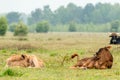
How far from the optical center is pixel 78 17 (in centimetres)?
19338

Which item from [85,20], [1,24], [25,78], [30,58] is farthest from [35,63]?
[85,20]

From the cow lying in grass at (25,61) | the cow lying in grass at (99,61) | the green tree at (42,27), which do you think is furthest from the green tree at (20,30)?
the cow lying in grass at (99,61)

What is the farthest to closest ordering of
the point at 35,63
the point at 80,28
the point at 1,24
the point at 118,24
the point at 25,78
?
the point at 80,28
the point at 118,24
the point at 1,24
the point at 35,63
the point at 25,78

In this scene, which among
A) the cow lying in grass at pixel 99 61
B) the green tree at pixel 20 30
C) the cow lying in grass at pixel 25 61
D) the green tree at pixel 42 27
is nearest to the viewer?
the cow lying in grass at pixel 99 61

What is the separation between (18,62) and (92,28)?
139 meters

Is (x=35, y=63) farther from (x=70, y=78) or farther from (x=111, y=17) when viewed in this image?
(x=111, y=17)

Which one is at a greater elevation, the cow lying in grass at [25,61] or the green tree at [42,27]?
the cow lying in grass at [25,61]

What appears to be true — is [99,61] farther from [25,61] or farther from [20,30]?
[20,30]

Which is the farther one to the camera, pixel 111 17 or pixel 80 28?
pixel 111 17

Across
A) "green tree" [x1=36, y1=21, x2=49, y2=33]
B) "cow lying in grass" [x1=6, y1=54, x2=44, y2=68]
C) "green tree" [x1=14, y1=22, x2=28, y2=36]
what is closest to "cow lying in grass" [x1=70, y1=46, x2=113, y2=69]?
"cow lying in grass" [x1=6, y1=54, x2=44, y2=68]

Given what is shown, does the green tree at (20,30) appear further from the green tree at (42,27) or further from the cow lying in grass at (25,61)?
the cow lying in grass at (25,61)

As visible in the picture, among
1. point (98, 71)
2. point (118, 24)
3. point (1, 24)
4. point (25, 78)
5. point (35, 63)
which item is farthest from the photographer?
point (118, 24)

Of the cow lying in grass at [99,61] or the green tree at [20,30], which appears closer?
the cow lying in grass at [99,61]

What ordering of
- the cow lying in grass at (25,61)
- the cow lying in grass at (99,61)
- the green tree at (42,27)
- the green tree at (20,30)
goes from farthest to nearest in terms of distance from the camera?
1. the green tree at (42,27)
2. the green tree at (20,30)
3. the cow lying in grass at (25,61)
4. the cow lying in grass at (99,61)
